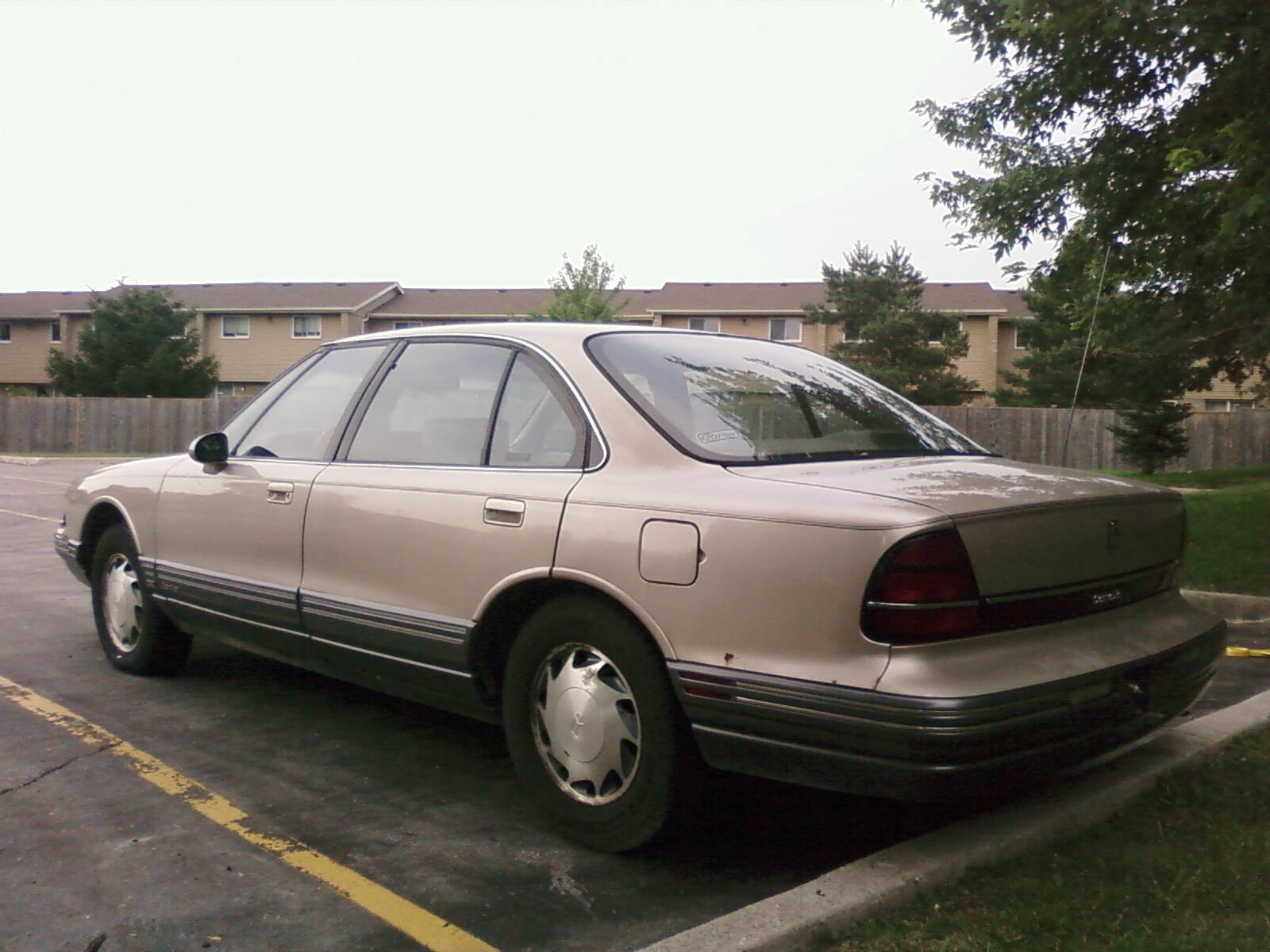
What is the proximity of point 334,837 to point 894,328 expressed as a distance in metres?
39.1

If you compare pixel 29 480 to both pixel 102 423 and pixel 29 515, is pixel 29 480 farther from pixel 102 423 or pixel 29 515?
pixel 102 423

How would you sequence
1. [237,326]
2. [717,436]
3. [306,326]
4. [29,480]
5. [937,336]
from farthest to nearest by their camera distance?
[237,326] < [306,326] < [937,336] < [29,480] < [717,436]

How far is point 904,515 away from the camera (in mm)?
3031

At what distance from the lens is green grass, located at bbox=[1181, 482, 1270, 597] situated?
29.1 feet

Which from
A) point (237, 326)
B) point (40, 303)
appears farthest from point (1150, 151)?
point (40, 303)

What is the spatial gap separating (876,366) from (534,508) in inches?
1529

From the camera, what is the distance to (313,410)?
16.7ft

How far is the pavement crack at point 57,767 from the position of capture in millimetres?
4320

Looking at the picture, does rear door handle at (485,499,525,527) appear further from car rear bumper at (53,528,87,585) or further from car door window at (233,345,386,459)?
car rear bumper at (53,528,87,585)

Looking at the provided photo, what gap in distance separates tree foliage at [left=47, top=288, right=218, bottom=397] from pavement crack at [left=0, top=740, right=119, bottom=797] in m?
42.9

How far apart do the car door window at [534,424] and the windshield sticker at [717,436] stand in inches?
15.6

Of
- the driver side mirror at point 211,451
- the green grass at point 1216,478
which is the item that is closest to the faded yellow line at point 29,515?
the driver side mirror at point 211,451

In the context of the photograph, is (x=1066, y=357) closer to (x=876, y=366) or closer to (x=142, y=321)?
(x=876, y=366)

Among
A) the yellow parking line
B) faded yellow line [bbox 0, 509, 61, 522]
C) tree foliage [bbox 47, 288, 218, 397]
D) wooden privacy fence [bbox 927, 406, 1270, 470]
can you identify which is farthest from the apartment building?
faded yellow line [bbox 0, 509, 61, 522]
